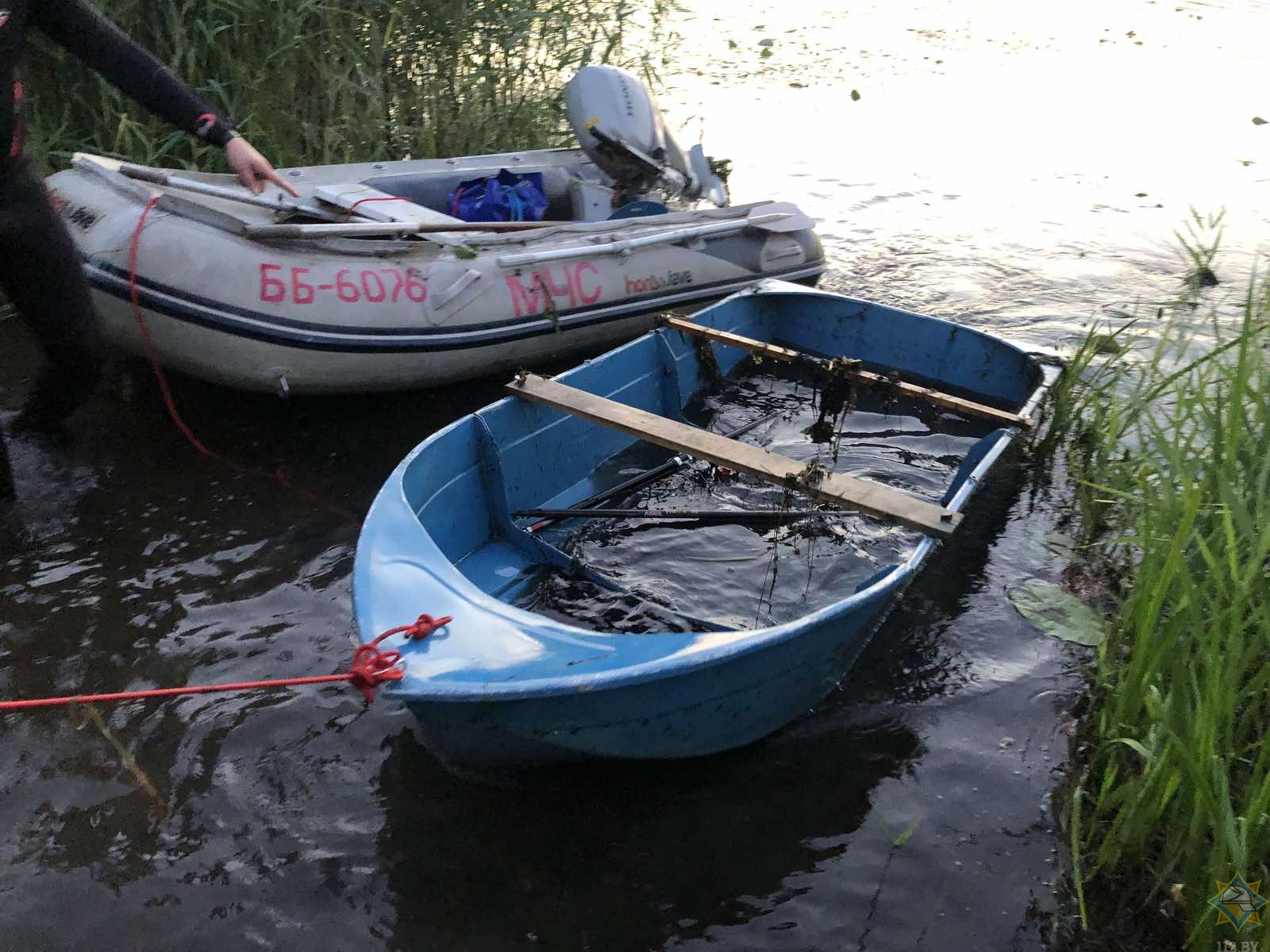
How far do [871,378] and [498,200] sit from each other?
244cm

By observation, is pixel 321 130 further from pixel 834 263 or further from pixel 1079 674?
pixel 1079 674

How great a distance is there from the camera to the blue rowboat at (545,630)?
2.47 meters

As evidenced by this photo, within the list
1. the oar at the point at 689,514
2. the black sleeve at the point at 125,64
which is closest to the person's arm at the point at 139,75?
the black sleeve at the point at 125,64

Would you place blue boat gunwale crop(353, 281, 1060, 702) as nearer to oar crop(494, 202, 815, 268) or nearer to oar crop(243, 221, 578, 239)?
oar crop(243, 221, 578, 239)

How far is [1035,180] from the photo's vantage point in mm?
8492

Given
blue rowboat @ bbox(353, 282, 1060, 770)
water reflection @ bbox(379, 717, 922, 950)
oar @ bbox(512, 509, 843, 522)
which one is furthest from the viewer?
oar @ bbox(512, 509, 843, 522)

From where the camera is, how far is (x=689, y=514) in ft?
12.8

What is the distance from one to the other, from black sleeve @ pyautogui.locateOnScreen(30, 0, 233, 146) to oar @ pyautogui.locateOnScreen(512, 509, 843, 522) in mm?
1806

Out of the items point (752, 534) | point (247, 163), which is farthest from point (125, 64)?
point (752, 534)

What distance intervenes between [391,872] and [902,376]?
3.42m

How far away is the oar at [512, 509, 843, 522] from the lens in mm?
3713

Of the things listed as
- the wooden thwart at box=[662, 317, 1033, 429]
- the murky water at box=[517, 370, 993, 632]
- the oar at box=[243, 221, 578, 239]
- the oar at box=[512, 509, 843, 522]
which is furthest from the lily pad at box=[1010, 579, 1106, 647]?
the oar at box=[243, 221, 578, 239]

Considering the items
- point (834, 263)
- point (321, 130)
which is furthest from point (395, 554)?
point (834, 263)

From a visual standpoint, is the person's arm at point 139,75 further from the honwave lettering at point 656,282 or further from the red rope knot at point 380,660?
the red rope knot at point 380,660
